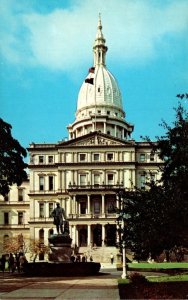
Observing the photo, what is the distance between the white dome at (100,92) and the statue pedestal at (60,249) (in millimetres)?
78616

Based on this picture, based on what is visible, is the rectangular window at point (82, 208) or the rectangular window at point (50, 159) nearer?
the rectangular window at point (82, 208)

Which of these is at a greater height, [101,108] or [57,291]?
[101,108]

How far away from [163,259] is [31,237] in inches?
1269

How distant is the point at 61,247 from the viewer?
118 ft

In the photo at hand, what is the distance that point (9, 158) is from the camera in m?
41.3

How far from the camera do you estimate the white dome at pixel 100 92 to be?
114125 mm

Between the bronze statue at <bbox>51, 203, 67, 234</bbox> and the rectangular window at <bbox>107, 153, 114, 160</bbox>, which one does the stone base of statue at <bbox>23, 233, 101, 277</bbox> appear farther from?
the rectangular window at <bbox>107, 153, 114, 160</bbox>

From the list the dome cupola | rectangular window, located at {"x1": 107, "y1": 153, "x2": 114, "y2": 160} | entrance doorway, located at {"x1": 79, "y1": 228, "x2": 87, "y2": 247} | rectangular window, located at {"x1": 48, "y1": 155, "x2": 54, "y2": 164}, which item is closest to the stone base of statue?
entrance doorway, located at {"x1": 79, "y1": 228, "x2": 87, "y2": 247}

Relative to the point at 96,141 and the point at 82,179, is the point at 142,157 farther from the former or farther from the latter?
the point at 82,179

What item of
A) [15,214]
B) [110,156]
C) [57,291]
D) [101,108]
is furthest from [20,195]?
[57,291]

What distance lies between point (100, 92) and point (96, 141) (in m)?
22.3

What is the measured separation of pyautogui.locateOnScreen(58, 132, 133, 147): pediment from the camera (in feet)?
310

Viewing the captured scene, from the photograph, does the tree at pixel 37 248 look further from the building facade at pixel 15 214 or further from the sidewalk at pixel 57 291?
the sidewalk at pixel 57 291

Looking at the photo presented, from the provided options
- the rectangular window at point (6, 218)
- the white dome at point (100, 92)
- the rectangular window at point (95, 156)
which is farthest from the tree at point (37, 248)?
the white dome at point (100, 92)
